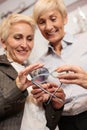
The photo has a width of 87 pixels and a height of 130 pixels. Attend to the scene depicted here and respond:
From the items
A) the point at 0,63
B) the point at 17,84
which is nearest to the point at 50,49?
the point at 0,63

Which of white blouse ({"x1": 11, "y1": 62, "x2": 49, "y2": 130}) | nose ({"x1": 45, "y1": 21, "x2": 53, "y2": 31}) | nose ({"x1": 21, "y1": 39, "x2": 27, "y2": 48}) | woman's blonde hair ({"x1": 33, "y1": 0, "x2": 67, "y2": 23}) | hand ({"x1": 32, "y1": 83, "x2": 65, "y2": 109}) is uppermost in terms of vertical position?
woman's blonde hair ({"x1": 33, "y1": 0, "x2": 67, "y2": 23})

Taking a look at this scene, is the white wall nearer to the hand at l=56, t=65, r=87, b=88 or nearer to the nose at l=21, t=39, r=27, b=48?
the nose at l=21, t=39, r=27, b=48

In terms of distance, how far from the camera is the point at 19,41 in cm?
123

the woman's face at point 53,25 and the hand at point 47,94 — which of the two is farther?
the woman's face at point 53,25

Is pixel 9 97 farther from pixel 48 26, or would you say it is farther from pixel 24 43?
pixel 48 26

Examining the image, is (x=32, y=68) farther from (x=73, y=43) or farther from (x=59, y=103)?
(x=73, y=43)

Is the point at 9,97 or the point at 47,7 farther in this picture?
the point at 47,7

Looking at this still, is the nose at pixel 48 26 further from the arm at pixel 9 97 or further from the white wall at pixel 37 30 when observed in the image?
the arm at pixel 9 97

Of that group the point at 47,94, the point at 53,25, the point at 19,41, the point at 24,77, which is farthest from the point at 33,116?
the point at 53,25

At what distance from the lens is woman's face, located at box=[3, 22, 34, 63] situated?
1200 mm

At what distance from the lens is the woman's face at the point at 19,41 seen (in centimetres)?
120

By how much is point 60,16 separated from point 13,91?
1.71 ft

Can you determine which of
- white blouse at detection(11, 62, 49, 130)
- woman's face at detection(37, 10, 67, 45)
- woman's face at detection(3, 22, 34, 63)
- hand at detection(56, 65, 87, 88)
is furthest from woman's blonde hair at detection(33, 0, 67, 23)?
hand at detection(56, 65, 87, 88)

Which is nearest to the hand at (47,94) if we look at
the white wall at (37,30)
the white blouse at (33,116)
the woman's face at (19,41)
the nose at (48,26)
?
the white blouse at (33,116)
